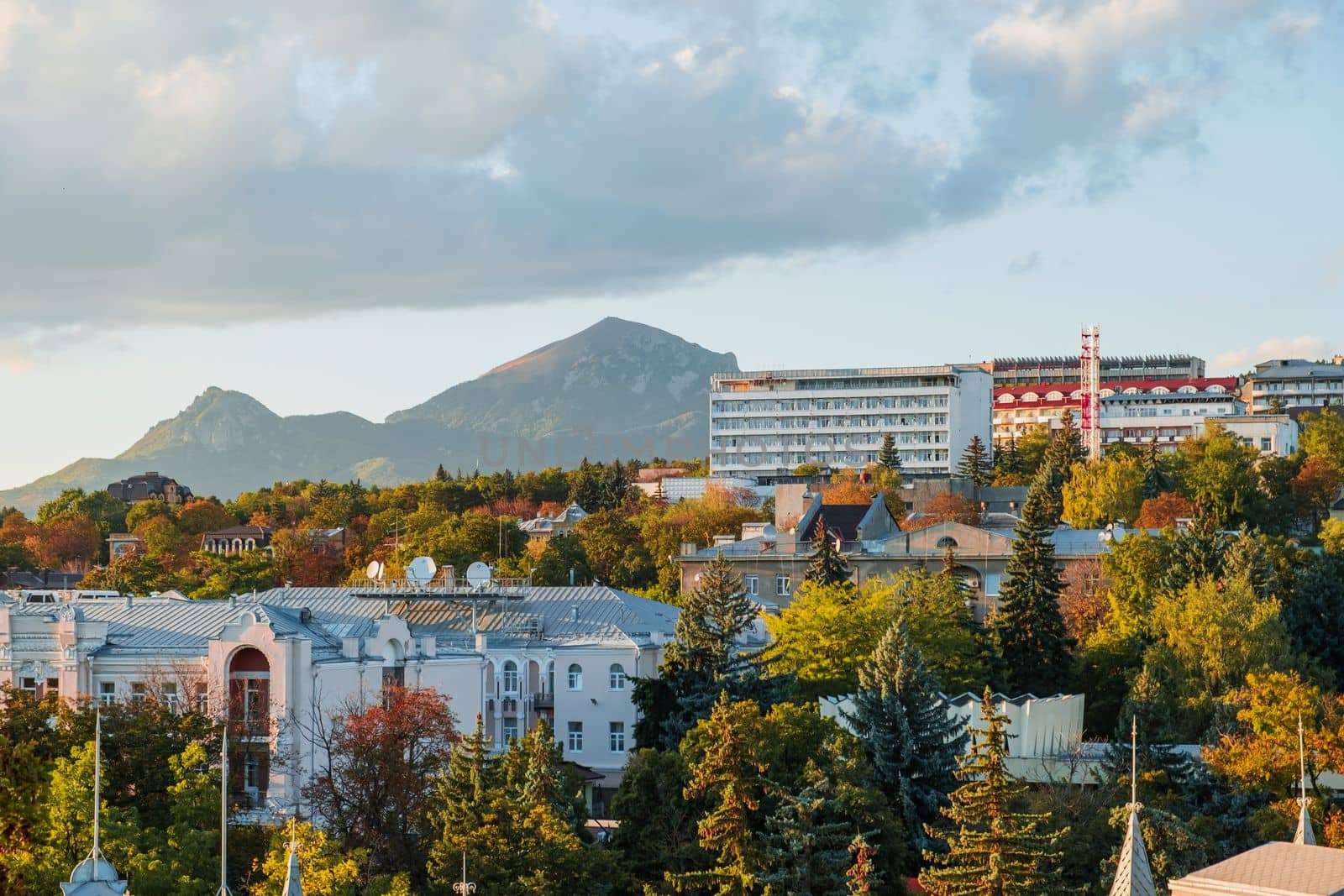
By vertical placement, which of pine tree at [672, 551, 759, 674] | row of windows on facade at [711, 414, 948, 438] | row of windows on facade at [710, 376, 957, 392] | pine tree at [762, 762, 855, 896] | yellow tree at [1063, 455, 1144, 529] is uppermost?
row of windows on facade at [710, 376, 957, 392]

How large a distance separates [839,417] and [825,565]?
76609 mm

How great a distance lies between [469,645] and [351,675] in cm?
1004

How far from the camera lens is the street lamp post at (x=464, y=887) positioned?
41.6 metres

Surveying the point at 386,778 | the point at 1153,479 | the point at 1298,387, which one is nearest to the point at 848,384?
the point at 1298,387

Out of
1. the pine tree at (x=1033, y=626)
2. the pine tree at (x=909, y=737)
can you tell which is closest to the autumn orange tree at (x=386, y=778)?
the pine tree at (x=909, y=737)

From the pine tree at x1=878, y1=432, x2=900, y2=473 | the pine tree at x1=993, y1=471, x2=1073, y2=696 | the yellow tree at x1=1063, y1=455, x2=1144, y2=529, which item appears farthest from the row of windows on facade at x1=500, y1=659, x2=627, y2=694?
the pine tree at x1=878, y1=432, x2=900, y2=473

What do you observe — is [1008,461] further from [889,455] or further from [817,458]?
[817,458]

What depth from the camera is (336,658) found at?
57375 mm

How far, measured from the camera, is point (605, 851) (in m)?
46.4

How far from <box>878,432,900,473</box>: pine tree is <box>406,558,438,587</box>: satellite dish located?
69.9 m

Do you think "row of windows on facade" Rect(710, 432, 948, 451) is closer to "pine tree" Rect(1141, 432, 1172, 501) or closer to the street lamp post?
"pine tree" Rect(1141, 432, 1172, 501)

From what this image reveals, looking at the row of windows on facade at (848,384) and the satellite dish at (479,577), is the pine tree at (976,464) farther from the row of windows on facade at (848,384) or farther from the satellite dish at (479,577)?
the satellite dish at (479,577)

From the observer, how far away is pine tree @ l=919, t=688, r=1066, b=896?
148 ft

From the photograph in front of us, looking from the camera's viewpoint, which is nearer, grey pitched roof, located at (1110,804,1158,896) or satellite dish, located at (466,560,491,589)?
grey pitched roof, located at (1110,804,1158,896)
